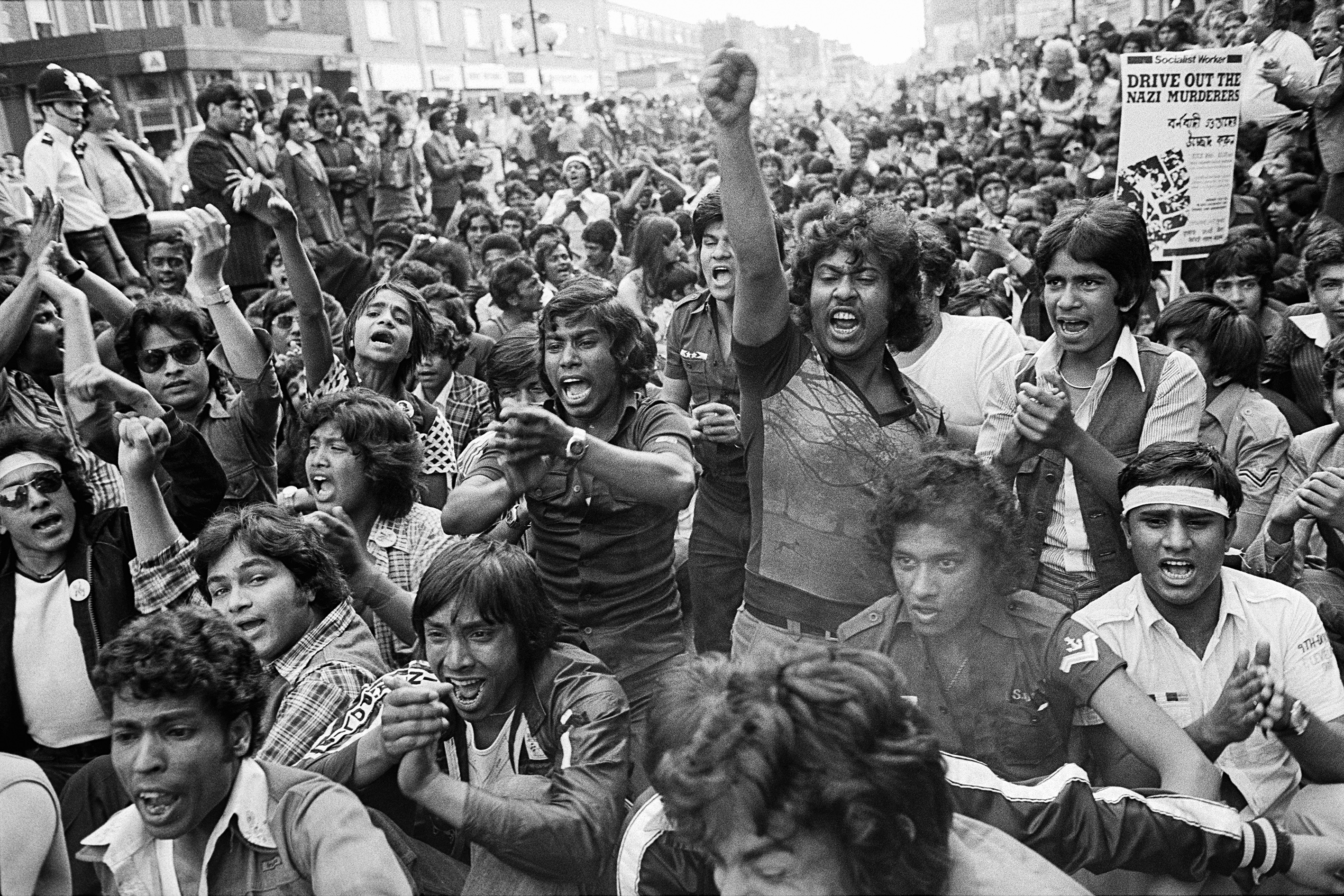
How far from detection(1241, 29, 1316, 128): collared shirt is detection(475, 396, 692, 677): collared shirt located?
8.04m

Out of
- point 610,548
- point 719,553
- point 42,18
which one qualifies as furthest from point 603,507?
point 42,18

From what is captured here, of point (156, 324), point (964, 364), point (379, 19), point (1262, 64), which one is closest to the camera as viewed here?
point (964, 364)

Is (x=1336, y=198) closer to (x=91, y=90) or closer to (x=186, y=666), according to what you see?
(x=186, y=666)

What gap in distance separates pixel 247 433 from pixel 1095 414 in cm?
284

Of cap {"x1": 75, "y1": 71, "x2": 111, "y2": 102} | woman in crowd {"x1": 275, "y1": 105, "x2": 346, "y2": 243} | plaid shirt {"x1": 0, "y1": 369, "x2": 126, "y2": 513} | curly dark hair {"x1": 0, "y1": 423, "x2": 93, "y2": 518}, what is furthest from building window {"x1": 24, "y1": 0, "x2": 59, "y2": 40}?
curly dark hair {"x1": 0, "y1": 423, "x2": 93, "y2": 518}

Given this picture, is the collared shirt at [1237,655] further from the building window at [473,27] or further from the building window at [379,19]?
the building window at [473,27]

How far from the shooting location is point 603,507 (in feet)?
10.4

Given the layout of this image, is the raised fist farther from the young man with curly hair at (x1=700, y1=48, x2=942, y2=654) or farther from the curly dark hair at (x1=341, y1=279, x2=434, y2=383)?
the curly dark hair at (x1=341, y1=279, x2=434, y2=383)

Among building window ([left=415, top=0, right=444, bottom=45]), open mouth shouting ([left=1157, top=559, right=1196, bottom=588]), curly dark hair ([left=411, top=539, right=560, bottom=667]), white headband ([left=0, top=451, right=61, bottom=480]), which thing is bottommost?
open mouth shouting ([left=1157, top=559, right=1196, bottom=588])

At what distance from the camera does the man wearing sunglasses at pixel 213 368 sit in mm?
4305

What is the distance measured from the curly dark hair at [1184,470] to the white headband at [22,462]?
9.22ft

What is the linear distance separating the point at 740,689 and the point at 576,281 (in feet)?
6.08

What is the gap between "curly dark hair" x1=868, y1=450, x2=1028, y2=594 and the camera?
8.87 ft

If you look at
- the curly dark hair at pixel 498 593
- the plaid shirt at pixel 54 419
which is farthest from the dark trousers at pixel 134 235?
the curly dark hair at pixel 498 593
